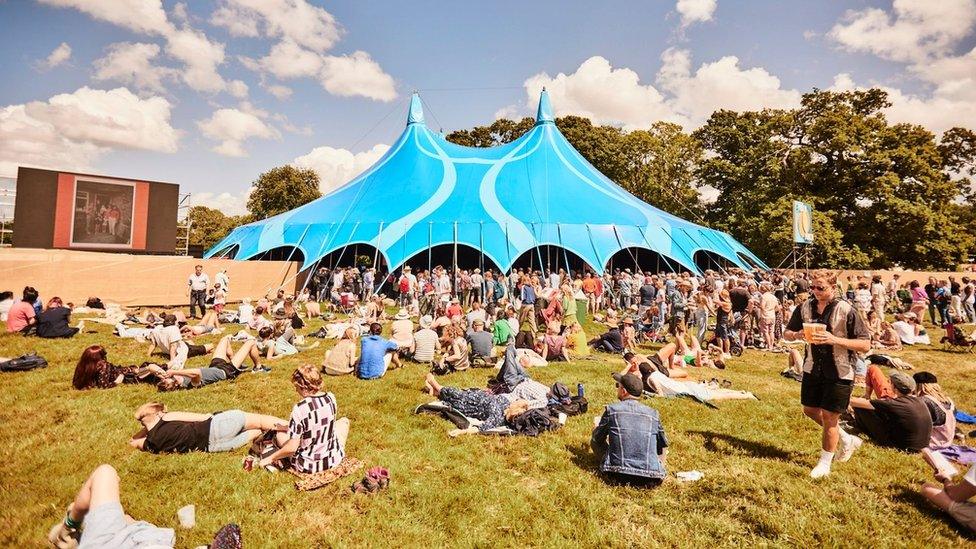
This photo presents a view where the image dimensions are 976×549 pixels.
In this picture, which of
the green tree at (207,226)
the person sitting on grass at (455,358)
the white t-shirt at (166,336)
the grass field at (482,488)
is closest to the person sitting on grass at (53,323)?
the white t-shirt at (166,336)

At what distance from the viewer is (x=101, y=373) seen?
549 centimetres

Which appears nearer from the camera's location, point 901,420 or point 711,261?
point 901,420

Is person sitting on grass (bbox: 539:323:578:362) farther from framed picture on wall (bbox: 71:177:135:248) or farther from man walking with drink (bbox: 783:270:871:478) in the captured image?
framed picture on wall (bbox: 71:177:135:248)

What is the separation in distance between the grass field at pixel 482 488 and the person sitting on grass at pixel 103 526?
32 centimetres

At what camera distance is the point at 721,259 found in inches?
745

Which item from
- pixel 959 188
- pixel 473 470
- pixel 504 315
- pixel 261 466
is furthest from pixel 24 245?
pixel 959 188

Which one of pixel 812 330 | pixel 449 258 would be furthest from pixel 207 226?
pixel 812 330

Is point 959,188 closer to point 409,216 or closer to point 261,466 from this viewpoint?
point 409,216

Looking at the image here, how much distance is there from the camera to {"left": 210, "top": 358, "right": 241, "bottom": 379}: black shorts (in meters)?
6.20

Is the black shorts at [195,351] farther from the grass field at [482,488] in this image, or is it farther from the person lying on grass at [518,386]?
the person lying on grass at [518,386]

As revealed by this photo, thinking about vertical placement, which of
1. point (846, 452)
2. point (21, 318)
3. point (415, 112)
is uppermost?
point (415, 112)

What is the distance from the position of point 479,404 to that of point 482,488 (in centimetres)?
153

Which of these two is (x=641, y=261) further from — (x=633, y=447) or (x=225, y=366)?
(x=633, y=447)

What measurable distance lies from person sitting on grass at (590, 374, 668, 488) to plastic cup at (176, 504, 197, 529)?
2891mm
